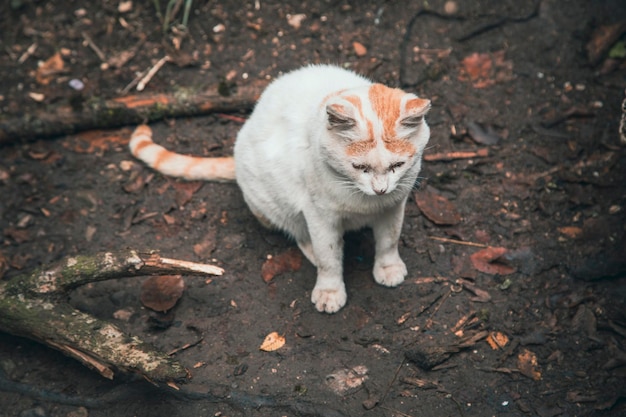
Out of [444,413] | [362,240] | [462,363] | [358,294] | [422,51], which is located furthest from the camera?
[422,51]

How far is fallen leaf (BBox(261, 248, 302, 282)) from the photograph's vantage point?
385 cm

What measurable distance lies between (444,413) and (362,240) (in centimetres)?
121

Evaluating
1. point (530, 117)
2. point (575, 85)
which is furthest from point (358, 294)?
point (575, 85)

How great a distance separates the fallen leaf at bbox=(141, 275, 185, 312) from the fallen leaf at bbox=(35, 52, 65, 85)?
2079 mm

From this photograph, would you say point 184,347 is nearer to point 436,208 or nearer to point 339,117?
point 339,117

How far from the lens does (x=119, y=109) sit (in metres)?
4.61

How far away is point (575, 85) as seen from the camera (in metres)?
4.61

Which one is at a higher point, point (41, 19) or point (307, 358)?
point (41, 19)

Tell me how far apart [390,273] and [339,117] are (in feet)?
3.92

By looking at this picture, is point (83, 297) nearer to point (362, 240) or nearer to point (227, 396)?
point (227, 396)

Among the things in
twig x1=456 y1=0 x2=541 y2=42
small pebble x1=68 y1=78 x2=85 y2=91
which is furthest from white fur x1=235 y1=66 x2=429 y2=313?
small pebble x1=68 y1=78 x2=85 y2=91

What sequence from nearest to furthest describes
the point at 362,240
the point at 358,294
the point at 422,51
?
the point at 358,294, the point at 362,240, the point at 422,51

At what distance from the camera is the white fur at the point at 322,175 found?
299 cm

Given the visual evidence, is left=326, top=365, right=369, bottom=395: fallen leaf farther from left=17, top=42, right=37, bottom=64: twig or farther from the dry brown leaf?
left=17, top=42, right=37, bottom=64: twig
